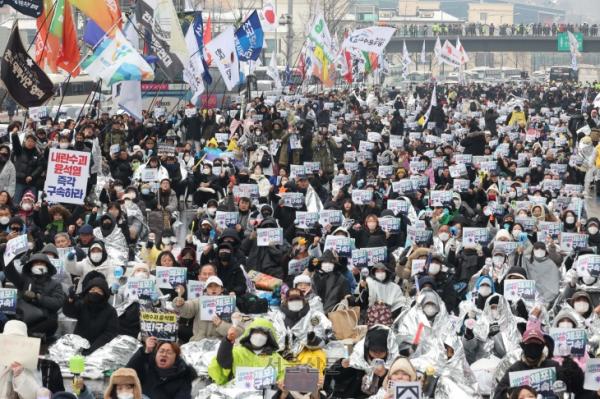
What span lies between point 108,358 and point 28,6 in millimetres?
10083

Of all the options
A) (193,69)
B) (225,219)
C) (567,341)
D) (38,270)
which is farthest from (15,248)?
(193,69)

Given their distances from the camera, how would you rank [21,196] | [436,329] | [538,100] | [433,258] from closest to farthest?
[436,329]
[433,258]
[21,196]
[538,100]

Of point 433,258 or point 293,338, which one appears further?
point 433,258

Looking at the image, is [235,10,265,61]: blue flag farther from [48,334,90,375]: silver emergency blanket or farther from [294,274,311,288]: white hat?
[48,334,90,375]: silver emergency blanket

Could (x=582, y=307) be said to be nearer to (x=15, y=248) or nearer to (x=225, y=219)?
(x=15, y=248)

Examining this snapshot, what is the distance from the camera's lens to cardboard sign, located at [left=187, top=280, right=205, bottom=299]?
1512cm

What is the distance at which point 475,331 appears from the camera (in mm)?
14609

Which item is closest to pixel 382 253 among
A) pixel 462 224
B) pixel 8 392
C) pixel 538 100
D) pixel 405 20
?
pixel 462 224

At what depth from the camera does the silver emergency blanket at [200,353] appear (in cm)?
1448

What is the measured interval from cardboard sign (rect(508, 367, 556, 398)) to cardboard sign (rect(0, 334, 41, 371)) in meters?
3.34

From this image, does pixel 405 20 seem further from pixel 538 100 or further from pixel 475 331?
pixel 475 331

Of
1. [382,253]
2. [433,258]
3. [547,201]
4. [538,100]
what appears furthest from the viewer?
[538,100]

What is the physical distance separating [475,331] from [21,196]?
352 inches

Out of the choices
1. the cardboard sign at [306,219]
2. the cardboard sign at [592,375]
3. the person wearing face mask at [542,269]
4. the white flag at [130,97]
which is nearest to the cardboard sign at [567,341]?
the cardboard sign at [592,375]
